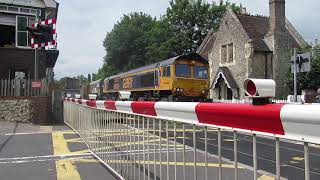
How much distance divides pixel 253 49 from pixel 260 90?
128 ft

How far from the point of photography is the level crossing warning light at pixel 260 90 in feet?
8.68

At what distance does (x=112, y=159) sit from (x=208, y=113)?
4.69 meters

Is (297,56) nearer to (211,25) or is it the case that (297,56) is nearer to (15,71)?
(15,71)

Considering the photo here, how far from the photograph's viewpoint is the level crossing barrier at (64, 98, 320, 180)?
2.44m

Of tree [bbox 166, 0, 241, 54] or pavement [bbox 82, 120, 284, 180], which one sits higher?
tree [bbox 166, 0, 241, 54]

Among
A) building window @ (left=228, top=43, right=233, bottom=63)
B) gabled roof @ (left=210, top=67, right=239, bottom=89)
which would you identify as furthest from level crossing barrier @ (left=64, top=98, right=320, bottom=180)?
building window @ (left=228, top=43, right=233, bottom=63)

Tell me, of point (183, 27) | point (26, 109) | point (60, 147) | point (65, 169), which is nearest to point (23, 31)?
point (26, 109)

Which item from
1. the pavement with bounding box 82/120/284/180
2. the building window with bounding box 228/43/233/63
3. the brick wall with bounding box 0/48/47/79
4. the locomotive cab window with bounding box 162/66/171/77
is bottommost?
the pavement with bounding box 82/120/284/180

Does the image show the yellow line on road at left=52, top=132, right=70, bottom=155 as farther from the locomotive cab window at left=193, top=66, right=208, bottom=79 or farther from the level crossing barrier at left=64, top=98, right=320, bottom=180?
the locomotive cab window at left=193, top=66, right=208, bottom=79

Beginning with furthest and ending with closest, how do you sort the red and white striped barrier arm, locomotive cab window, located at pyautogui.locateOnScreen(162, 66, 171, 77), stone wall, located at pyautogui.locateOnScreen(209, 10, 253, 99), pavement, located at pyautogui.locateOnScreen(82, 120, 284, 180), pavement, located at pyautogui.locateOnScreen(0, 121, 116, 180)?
1. stone wall, located at pyautogui.locateOnScreen(209, 10, 253, 99)
2. locomotive cab window, located at pyautogui.locateOnScreen(162, 66, 171, 77)
3. pavement, located at pyautogui.locateOnScreen(0, 121, 116, 180)
4. pavement, located at pyautogui.locateOnScreen(82, 120, 284, 180)
5. the red and white striped barrier arm

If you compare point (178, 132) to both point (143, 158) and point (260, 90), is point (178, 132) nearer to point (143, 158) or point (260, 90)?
point (143, 158)

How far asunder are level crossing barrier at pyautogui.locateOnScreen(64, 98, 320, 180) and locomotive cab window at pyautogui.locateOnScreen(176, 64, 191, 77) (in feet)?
63.7

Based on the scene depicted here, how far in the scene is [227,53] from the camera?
44.9 meters

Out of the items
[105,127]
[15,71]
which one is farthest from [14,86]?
[105,127]
